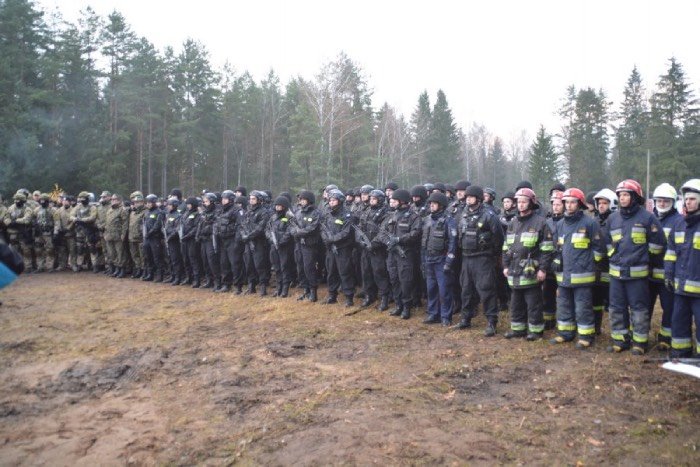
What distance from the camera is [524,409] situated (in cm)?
468

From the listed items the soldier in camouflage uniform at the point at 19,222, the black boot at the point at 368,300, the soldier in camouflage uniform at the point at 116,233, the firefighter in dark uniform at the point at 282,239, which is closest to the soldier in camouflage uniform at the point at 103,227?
the soldier in camouflage uniform at the point at 116,233

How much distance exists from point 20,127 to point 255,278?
23.1m

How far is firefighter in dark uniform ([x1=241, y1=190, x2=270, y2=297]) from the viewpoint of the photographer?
10.9m

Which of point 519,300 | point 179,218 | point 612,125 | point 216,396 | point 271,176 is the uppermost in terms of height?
point 612,125

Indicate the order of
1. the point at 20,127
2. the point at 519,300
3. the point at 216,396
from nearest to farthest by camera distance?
1. the point at 216,396
2. the point at 519,300
3. the point at 20,127

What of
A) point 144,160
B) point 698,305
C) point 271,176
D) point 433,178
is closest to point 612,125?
point 433,178

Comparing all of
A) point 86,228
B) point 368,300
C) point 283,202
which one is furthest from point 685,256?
point 86,228

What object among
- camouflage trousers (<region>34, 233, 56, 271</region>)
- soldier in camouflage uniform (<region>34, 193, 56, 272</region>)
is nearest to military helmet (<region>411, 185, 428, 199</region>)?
soldier in camouflage uniform (<region>34, 193, 56, 272</region>)

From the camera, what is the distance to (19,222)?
14.5 m

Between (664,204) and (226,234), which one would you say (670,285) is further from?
(226,234)

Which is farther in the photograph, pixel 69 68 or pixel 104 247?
pixel 69 68

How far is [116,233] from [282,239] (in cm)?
651

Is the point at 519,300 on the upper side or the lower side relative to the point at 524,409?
upper

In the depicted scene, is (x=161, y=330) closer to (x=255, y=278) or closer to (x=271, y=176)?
(x=255, y=278)
